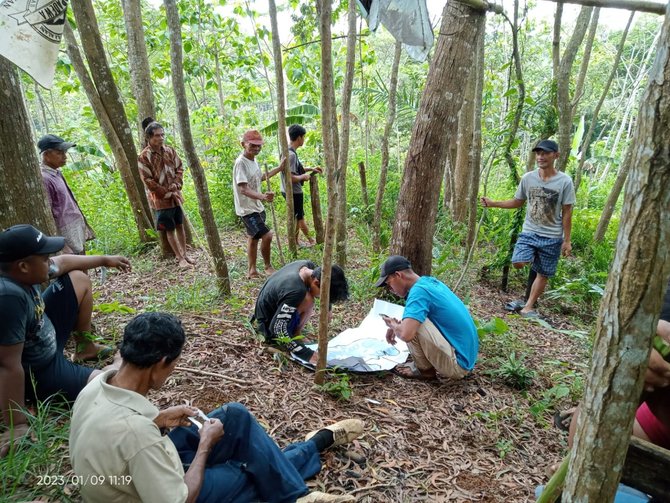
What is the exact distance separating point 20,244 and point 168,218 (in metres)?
3.51

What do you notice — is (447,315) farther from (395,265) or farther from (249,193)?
(249,193)

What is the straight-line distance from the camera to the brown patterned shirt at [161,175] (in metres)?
5.38

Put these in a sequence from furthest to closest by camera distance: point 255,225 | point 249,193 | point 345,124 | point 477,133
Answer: point 255,225, point 249,193, point 477,133, point 345,124

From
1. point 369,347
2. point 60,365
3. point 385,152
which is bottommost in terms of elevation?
point 369,347

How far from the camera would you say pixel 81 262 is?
3.09 m

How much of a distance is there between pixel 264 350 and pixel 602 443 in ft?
9.30

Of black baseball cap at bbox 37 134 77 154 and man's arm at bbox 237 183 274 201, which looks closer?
black baseball cap at bbox 37 134 77 154

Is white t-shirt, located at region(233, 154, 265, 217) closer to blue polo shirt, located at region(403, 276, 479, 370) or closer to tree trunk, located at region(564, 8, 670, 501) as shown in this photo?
blue polo shirt, located at region(403, 276, 479, 370)

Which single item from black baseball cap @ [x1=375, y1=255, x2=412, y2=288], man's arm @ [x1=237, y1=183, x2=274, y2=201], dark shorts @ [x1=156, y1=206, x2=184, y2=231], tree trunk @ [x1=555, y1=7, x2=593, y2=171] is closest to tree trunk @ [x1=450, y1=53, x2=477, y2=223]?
tree trunk @ [x1=555, y1=7, x2=593, y2=171]

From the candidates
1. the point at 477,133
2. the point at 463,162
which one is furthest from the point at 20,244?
the point at 463,162

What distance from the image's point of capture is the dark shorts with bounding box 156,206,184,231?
18.5ft

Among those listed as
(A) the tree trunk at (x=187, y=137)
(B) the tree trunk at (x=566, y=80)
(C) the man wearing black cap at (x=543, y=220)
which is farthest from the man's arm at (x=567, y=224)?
(A) the tree trunk at (x=187, y=137)

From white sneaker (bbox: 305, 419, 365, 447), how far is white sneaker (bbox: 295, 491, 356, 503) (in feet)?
1.29

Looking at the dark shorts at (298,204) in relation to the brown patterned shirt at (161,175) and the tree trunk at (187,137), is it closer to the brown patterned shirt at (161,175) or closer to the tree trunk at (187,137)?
the brown patterned shirt at (161,175)
